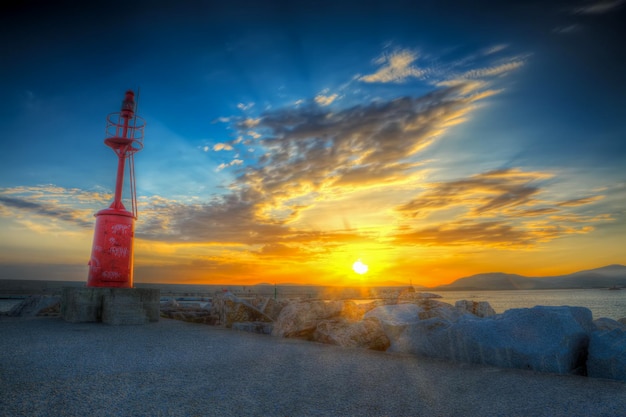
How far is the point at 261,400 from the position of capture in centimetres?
396

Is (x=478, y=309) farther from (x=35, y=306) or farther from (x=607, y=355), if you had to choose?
(x=35, y=306)

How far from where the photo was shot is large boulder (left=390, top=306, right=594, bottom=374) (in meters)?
5.45

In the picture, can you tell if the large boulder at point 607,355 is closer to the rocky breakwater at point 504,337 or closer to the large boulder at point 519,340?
the rocky breakwater at point 504,337

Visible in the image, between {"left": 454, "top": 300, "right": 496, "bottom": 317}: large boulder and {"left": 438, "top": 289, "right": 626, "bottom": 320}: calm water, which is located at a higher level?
{"left": 454, "top": 300, "right": 496, "bottom": 317}: large boulder

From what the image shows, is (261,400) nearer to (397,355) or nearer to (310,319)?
(397,355)

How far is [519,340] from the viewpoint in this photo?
5.73 m

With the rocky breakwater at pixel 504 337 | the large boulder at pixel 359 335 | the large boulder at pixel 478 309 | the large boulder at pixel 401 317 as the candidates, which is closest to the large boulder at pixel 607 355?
the rocky breakwater at pixel 504 337

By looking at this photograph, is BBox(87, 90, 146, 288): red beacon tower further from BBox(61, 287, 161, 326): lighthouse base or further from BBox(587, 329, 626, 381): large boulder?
BBox(587, 329, 626, 381): large boulder

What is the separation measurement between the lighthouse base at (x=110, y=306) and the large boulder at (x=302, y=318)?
4807 millimetres

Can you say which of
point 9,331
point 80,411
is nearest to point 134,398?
point 80,411

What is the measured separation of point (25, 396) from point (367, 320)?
596 cm

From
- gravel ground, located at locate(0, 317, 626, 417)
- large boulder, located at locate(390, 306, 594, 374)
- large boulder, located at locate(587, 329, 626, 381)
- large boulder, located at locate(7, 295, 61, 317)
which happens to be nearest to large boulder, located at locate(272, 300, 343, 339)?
gravel ground, located at locate(0, 317, 626, 417)

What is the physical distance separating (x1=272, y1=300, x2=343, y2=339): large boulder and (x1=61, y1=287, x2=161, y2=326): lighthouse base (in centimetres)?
481

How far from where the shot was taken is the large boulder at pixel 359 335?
296 inches
